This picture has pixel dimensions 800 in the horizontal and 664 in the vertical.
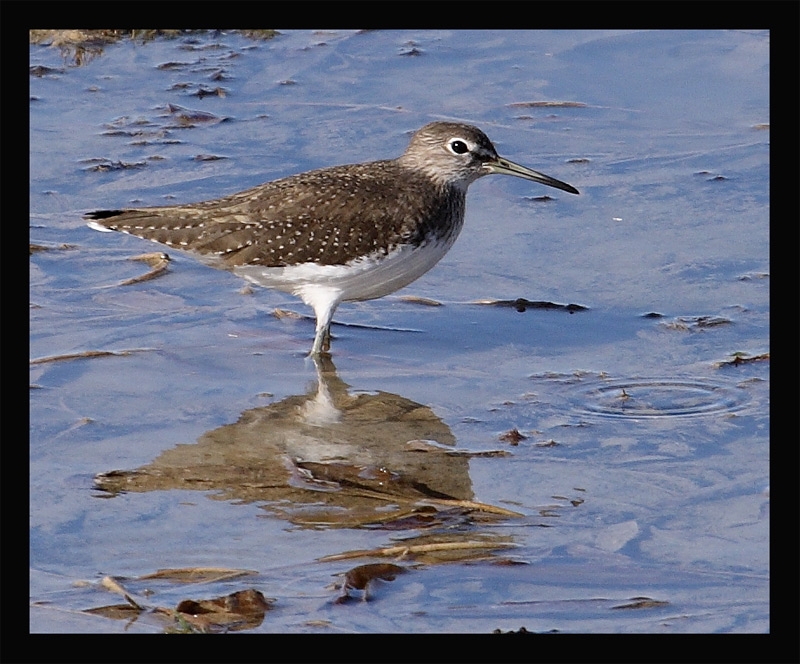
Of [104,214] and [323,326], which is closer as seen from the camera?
[323,326]

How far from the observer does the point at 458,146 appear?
9.36m

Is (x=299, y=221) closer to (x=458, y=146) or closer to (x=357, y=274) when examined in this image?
(x=357, y=274)

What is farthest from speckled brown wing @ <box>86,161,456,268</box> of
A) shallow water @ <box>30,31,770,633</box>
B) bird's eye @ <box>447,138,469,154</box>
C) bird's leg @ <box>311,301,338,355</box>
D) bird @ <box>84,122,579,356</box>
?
shallow water @ <box>30,31,770,633</box>

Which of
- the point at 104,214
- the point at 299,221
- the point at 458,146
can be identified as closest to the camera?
the point at 299,221

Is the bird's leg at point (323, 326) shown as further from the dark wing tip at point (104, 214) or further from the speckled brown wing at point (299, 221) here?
the dark wing tip at point (104, 214)

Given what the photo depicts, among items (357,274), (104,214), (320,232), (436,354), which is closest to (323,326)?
(357,274)

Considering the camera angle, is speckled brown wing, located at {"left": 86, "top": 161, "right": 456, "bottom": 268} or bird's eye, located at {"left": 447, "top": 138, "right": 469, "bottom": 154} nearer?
speckled brown wing, located at {"left": 86, "top": 161, "right": 456, "bottom": 268}

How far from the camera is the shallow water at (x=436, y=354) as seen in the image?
235 inches

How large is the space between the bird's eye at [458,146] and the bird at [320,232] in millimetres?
410

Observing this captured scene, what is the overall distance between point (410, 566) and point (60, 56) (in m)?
8.84

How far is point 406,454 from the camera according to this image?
7.24 meters

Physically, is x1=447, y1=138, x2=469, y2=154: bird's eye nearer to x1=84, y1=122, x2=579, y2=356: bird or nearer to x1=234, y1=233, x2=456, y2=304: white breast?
x1=84, y1=122, x2=579, y2=356: bird

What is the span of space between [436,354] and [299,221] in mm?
1221

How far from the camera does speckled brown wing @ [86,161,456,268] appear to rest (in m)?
8.62
